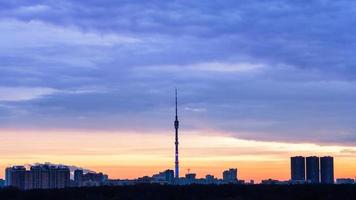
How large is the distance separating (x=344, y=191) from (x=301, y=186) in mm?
10028

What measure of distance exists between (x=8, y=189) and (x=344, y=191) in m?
52.1

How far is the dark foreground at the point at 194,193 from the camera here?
132 m

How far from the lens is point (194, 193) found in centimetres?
14025

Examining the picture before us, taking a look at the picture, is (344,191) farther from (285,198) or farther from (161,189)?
(161,189)

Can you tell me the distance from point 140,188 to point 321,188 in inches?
1122

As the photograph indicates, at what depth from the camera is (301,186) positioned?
143750 millimetres

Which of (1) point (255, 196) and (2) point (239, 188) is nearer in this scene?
(1) point (255, 196)

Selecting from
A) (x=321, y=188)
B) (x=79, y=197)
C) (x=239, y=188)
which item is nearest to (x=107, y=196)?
(x=79, y=197)

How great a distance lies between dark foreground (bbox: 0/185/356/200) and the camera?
433 ft

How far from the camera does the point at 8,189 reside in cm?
14100

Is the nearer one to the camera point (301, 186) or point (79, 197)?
point (79, 197)

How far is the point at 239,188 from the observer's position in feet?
477

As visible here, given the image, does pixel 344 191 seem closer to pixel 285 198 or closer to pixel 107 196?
pixel 285 198

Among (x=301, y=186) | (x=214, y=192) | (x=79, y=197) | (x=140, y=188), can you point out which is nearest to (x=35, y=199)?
(x=79, y=197)
